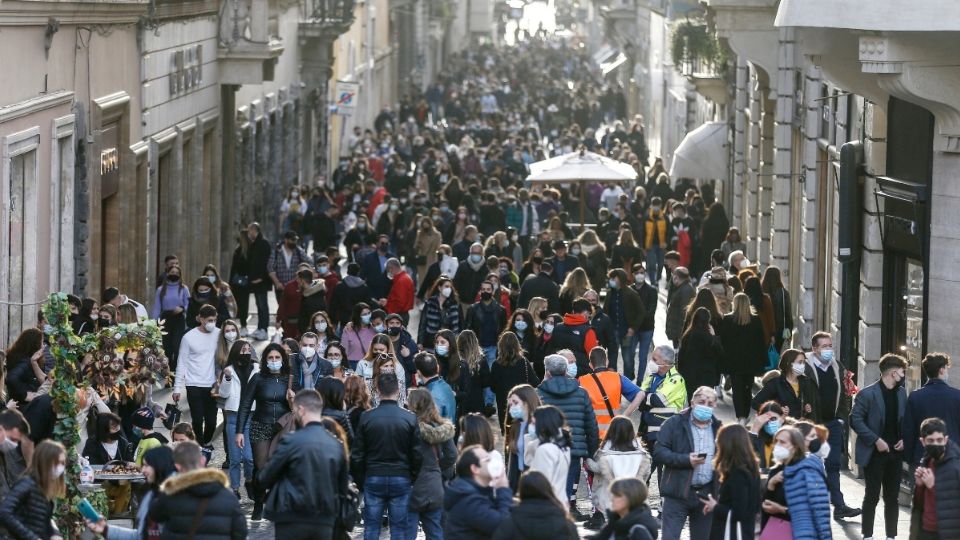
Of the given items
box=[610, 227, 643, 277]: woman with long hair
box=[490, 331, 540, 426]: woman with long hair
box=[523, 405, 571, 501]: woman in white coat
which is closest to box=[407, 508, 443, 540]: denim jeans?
box=[523, 405, 571, 501]: woman in white coat

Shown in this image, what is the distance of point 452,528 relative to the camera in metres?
11.7

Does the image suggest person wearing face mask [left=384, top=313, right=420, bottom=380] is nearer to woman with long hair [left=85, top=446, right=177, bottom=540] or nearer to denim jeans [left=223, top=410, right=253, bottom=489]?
denim jeans [left=223, top=410, right=253, bottom=489]

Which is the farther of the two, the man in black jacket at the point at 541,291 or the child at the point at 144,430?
the man in black jacket at the point at 541,291

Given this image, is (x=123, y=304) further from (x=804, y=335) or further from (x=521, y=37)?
(x=521, y=37)

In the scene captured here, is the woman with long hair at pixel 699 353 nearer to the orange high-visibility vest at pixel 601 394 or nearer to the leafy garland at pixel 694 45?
the orange high-visibility vest at pixel 601 394

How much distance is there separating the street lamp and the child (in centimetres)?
2958

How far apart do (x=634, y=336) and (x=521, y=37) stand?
173 meters

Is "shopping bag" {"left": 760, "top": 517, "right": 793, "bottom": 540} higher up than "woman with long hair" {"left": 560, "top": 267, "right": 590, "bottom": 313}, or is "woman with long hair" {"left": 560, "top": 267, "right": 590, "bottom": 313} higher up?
"shopping bag" {"left": 760, "top": 517, "right": 793, "bottom": 540}

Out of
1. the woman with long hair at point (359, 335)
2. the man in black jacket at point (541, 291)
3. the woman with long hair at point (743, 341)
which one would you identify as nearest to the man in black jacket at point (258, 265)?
the man in black jacket at point (541, 291)

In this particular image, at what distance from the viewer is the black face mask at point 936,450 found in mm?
13023

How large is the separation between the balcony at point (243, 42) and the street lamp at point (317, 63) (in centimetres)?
1181

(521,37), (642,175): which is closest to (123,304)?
(642,175)

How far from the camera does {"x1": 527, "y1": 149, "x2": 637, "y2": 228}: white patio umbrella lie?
3322 cm

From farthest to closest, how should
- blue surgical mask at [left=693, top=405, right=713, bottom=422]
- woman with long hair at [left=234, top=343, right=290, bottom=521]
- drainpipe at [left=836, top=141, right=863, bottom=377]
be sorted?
drainpipe at [left=836, top=141, right=863, bottom=377] → woman with long hair at [left=234, top=343, right=290, bottom=521] → blue surgical mask at [left=693, top=405, right=713, bottom=422]
